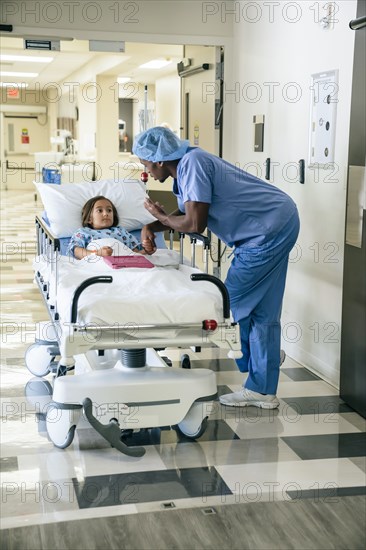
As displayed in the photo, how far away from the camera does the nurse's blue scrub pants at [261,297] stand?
335 cm

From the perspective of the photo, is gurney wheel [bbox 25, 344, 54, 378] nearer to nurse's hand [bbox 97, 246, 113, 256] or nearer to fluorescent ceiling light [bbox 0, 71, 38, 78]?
nurse's hand [bbox 97, 246, 113, 256]

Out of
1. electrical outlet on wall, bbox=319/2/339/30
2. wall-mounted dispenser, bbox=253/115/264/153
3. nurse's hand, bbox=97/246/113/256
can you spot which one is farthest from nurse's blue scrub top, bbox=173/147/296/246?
wall-mounted dispenser, bbox=253/115/264/153

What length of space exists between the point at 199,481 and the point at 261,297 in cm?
100

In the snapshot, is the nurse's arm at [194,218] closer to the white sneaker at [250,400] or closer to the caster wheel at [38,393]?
the white sneaker at [250,400]

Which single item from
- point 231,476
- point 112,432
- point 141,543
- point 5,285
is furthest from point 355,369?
point 5,285

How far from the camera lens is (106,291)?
3.00 meters

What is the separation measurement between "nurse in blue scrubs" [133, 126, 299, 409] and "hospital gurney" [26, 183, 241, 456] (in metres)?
0.32

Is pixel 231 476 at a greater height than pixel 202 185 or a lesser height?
lesser

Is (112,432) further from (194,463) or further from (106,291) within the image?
(106,291)

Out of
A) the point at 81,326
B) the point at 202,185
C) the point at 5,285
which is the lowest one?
the point at 5,285

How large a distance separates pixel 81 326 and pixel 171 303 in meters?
0.37

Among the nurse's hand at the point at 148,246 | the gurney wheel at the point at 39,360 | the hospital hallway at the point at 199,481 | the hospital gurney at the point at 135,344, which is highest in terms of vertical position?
the nurse's hand at the point at 148,246

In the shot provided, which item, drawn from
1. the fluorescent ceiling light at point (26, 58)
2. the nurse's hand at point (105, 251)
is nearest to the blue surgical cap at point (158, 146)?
the nurse's hand at point (105, 251)

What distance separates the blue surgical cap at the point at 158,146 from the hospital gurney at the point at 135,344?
523mm
